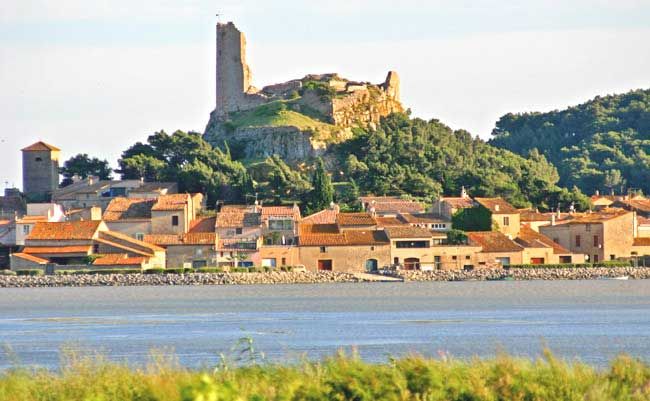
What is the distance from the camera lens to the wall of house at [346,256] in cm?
7012

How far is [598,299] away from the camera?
184 ft

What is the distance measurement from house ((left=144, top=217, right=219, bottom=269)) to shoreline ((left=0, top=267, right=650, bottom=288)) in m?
2.18

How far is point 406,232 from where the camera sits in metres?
70.6

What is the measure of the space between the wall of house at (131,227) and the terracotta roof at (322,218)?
7.59m

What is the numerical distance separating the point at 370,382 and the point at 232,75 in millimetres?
78713

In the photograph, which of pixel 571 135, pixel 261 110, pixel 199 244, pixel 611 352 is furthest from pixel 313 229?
pixel 571 135

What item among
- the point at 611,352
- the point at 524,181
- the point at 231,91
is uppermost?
the point at 231,91

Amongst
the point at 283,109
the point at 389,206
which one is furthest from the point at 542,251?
the point at 283,109

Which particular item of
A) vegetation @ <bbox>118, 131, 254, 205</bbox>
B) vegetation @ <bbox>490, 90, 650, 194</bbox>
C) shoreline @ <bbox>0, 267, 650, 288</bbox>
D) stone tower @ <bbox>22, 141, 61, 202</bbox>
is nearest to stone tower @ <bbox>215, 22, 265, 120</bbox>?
vegetation @ <bbox>118, 131, 254, 205</bbox>

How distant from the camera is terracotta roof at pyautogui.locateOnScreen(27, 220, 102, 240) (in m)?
70.0

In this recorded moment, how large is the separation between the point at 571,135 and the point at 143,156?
55300 mm

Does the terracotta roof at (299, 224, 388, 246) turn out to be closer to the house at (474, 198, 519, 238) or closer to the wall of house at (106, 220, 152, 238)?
the house at (474, 198, 519, 238)

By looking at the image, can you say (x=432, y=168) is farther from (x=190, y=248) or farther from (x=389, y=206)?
(x=190, y=248)

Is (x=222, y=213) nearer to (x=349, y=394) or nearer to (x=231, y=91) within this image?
(x=231, y=91)
